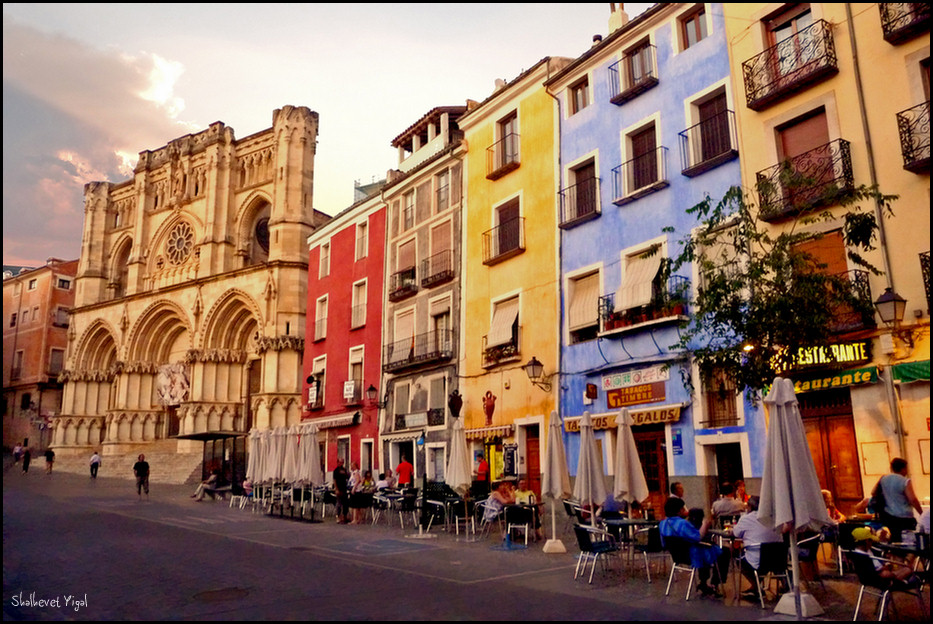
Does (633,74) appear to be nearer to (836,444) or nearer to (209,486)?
(836,444)

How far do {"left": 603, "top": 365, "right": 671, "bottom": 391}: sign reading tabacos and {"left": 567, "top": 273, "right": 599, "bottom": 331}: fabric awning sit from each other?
1675 mm

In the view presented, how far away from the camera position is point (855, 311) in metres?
13.0

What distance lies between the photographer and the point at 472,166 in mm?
25391

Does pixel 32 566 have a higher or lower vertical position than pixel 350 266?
lower

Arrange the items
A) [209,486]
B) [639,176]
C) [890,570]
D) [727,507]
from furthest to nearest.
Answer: [209,486] → [639,176] → [727,507] → [890,570]

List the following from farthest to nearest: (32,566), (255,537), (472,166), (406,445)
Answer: (406,445) < (472,166) < (255,537) < (32,566)

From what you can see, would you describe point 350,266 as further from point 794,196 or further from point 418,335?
point 794,196

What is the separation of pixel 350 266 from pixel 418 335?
699 cm

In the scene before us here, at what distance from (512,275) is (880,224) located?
37.3ft

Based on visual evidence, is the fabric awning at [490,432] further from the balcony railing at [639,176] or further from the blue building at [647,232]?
the balcony railing at [639,176]

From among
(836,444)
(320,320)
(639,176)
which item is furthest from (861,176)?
(320,320)

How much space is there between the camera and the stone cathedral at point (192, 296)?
131 ft

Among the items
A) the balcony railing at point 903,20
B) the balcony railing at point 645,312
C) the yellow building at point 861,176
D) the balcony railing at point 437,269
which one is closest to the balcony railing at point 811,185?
the yellow building at point 861,176

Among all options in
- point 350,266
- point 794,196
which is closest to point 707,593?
point 794,196
